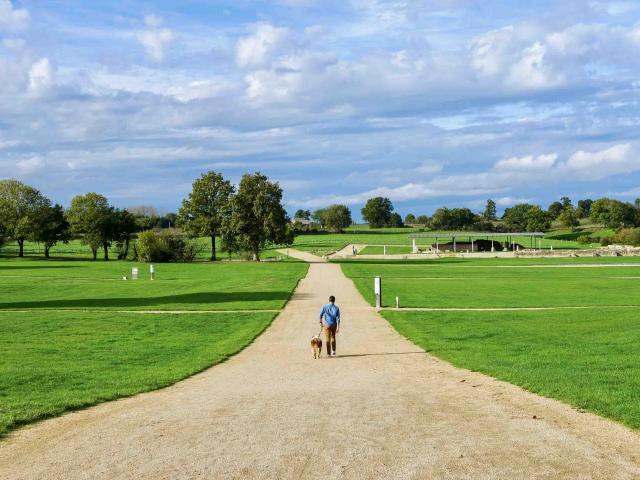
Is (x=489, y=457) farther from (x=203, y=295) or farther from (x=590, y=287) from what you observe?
(x=590, y=287)

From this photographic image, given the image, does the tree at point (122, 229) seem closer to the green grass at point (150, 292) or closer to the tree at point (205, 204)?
the tree at point (205, 204)

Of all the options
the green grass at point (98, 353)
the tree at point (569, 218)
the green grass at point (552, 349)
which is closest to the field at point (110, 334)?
the green grass at point (98, 353)

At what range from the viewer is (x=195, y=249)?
319ft

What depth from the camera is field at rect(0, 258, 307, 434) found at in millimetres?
14086

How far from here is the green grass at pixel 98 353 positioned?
43.1 ft

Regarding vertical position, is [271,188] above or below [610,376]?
above

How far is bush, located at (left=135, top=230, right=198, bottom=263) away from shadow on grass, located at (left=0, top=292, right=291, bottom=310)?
50739mm

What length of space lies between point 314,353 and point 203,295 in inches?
→ 872

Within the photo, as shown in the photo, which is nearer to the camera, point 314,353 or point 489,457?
point 489,457

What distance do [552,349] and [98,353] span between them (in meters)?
13.1

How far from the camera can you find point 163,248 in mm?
90750

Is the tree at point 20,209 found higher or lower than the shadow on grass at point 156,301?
higher

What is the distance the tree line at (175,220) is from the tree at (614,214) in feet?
373

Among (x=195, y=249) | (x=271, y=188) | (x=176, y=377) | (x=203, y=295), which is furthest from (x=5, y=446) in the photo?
(x=195, y=249)
